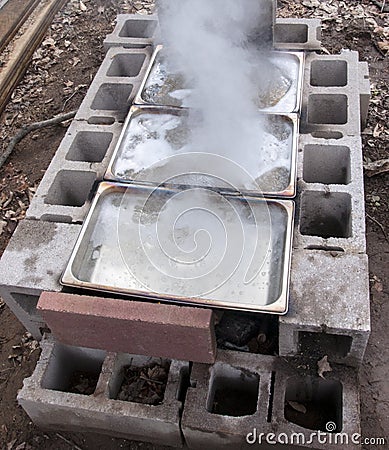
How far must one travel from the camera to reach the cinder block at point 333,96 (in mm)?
3492

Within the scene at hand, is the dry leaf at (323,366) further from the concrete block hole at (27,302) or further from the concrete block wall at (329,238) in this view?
the concrete block hole at (27,302)

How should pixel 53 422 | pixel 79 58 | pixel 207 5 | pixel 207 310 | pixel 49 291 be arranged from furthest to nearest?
pixel 79 58 < pixel 207 5 < pixel 53 422 < pixel 49 291 < pixel 207 310

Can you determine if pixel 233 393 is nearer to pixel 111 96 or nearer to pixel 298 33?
pixel 111 96

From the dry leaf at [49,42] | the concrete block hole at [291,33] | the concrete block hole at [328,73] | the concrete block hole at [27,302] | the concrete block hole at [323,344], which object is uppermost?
the concrete block hole at [291,33]

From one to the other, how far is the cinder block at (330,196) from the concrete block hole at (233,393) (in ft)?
2.54

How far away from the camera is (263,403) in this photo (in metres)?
2.72

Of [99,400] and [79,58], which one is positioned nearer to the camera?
[99,400]

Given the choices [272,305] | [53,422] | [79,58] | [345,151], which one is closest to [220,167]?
[345,151]

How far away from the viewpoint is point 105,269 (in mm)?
2969

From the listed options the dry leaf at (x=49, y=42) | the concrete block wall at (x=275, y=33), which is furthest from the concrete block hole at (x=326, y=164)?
the dry leaf at (x=49, y=42)

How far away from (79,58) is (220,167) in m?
3.14

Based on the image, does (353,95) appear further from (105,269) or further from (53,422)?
(53,422)

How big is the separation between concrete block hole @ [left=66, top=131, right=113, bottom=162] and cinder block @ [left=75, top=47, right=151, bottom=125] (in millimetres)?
113

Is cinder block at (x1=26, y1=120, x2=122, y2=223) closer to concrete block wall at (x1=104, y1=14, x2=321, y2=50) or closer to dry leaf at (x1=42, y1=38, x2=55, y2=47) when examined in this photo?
concrete block wall at (x1=104, y1=14, x2=321, y2=50)
